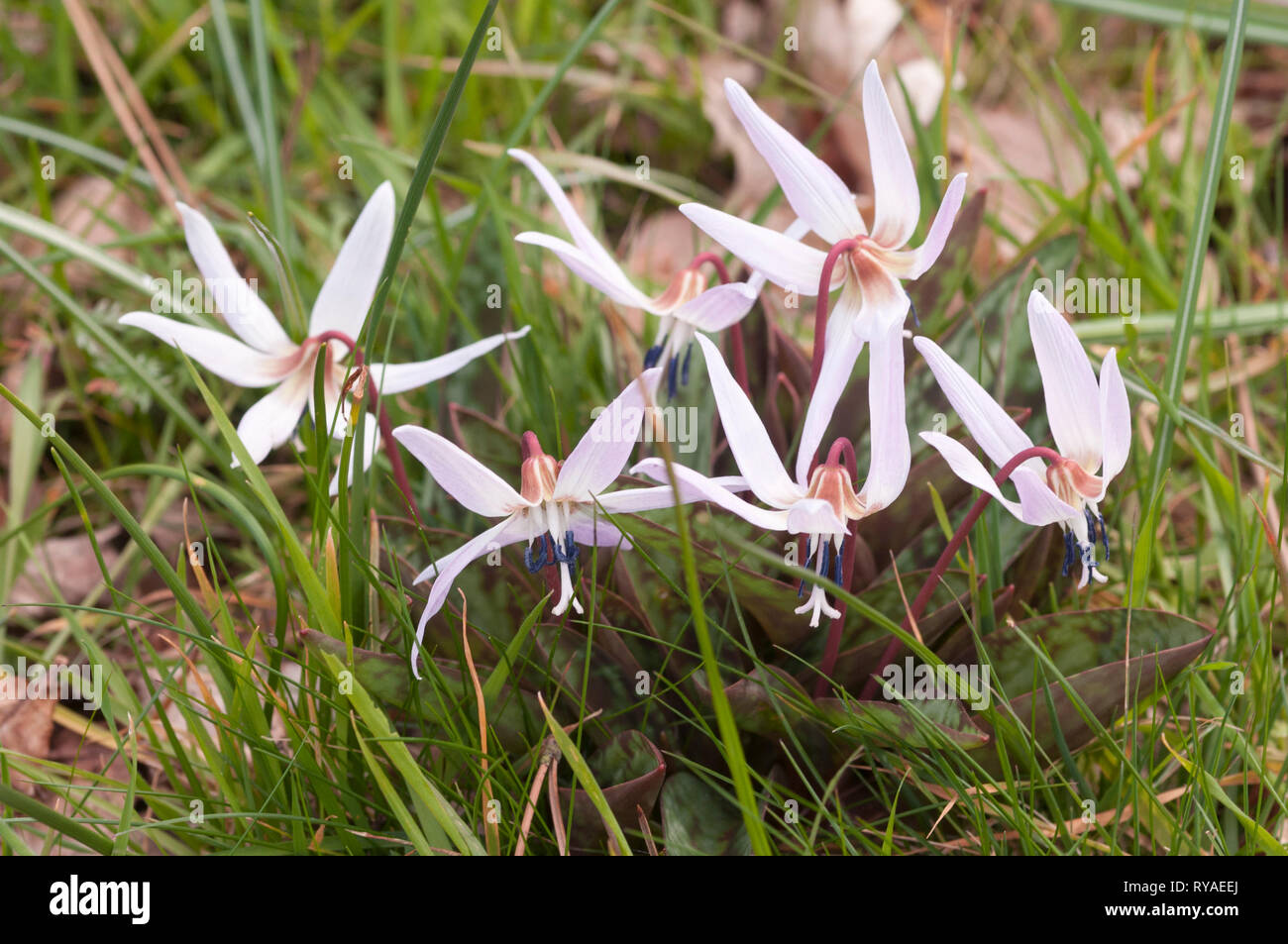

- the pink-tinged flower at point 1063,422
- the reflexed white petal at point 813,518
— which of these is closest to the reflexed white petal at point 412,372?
the reflexed white petal at point 813,518

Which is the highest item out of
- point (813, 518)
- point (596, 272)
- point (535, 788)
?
point (596, 272)

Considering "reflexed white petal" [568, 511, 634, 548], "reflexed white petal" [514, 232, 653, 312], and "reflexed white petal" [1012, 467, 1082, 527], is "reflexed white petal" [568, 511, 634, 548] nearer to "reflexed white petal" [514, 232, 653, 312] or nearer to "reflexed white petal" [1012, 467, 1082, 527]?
"reflexed white petal" [514, 232, 653, 312]

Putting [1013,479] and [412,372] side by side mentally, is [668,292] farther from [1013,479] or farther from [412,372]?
[1013,479]

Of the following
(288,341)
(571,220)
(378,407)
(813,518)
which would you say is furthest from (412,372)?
(813,518)

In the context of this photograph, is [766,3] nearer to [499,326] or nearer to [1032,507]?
[499,326]

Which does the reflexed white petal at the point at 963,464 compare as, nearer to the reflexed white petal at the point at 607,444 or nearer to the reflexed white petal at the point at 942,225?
the reflexed white petal at the point at 942,225

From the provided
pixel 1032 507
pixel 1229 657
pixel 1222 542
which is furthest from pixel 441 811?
pixel 1222 542
